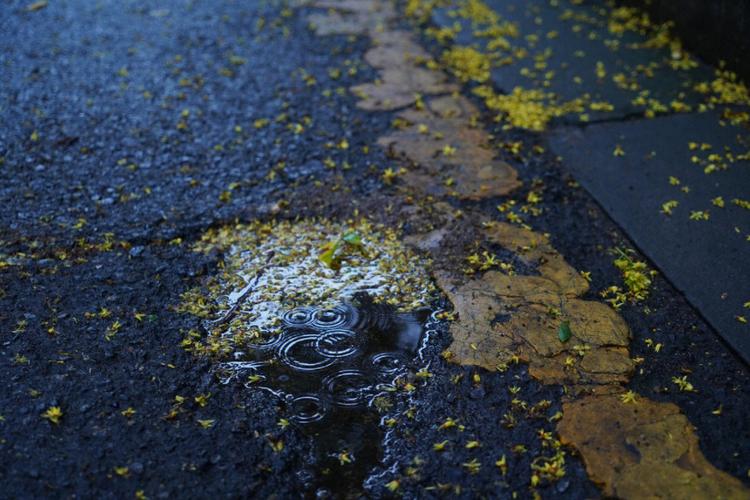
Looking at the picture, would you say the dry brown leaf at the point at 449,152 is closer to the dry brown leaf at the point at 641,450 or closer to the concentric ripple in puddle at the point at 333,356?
the concentric ripple in puddle at the point at 333,356

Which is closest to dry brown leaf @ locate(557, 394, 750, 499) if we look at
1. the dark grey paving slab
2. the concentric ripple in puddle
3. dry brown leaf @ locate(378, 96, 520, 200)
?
the dark grey paving slab

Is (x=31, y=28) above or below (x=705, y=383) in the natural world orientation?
above

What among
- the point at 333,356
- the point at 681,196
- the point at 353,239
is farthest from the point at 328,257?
the point at 681,196

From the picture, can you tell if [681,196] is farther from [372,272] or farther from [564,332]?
[372,272]

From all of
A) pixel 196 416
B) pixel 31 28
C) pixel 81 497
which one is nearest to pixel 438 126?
pixel 196 416

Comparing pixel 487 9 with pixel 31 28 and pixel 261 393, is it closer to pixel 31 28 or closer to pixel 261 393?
pixel 31 28

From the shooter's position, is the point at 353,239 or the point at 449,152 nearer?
the point at 353,239

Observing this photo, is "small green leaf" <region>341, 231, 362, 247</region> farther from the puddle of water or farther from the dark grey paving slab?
the dark grey paving slab
